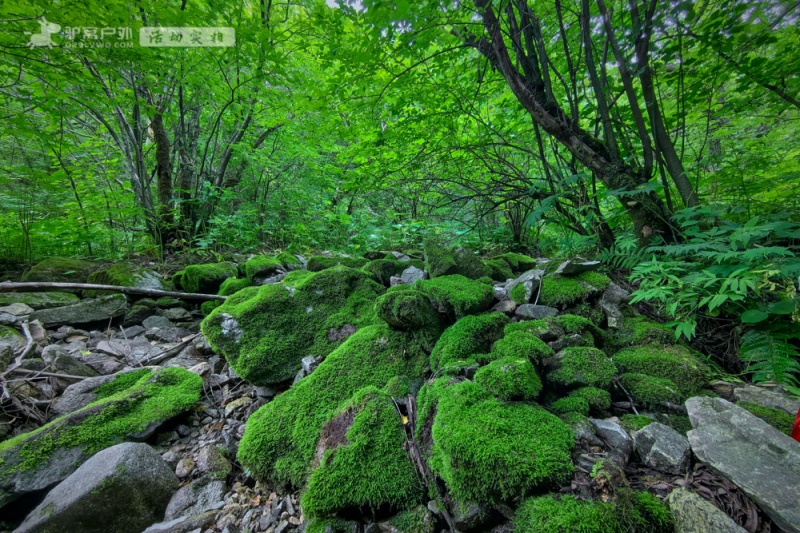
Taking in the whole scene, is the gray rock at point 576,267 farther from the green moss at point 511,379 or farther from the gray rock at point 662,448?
the gray rock at point 662,448

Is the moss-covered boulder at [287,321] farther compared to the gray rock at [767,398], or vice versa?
the moss-covered boulder at [287,321]

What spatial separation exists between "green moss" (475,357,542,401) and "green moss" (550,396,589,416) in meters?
0.12

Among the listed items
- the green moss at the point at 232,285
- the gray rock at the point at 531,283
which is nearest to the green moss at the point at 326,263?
the green moss at the point at 232,285

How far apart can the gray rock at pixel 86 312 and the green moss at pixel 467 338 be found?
5.02 m

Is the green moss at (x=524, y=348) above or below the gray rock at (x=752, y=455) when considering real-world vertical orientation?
above

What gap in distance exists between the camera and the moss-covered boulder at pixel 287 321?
3137 millimetres

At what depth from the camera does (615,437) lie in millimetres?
1543

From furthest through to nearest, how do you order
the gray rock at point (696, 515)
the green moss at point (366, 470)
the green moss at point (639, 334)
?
the green moss at point (639, 334)
the green moss at point (366, 470)
the gray rock at point (696, 515)

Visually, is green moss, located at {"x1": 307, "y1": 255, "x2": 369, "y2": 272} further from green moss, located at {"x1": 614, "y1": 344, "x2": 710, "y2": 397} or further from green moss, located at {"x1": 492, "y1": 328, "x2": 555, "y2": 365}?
Result: green moss, located at {"x1": 614, "y1": 344, "x2": 710, "y2": 397}

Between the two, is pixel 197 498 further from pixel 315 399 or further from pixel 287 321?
pixel 287 321

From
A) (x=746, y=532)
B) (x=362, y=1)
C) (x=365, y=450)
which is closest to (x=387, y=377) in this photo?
(x=365, y=450)

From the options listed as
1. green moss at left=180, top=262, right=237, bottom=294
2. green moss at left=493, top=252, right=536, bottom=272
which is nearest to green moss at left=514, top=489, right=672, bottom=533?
green moss at left=493, top=252, right=536, bottom=272
